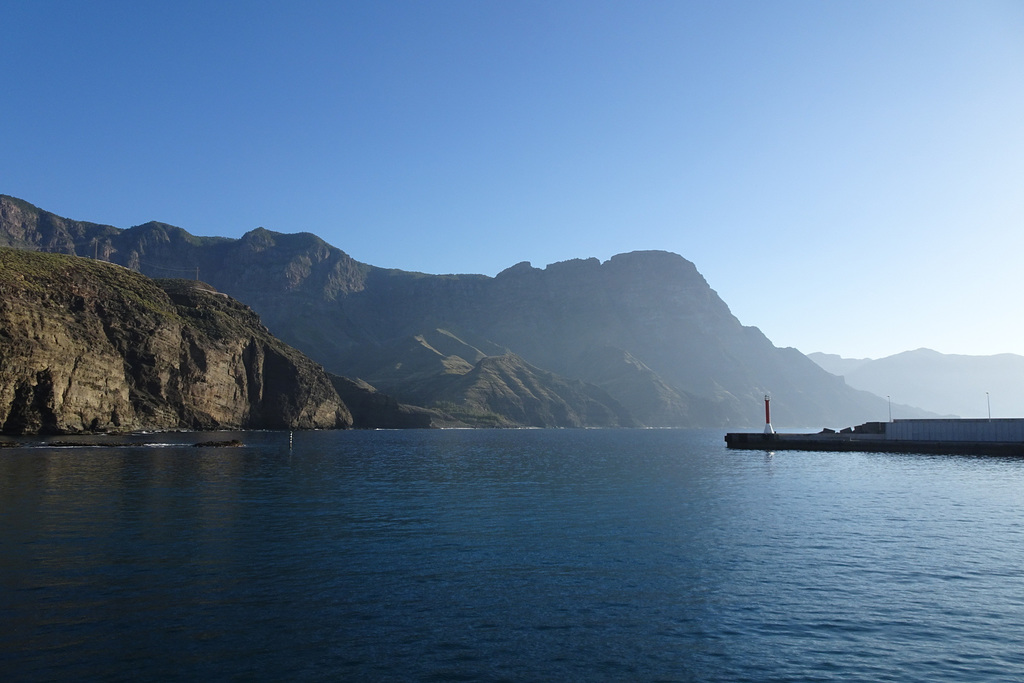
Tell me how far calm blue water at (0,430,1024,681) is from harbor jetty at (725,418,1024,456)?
8127 cm

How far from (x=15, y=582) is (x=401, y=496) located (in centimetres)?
3023

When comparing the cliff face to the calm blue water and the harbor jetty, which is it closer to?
the calm blue water

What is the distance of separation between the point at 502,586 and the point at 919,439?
130052 mm

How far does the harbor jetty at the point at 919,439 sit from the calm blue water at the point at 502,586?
81266mm

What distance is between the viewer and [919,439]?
126m

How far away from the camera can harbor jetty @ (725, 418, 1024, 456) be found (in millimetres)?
115812

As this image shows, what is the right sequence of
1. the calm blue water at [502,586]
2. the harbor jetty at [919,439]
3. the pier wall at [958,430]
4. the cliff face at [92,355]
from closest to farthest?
1. the calm blue water at [502,586]
2. the harbor jetty at [919,439]
3. the pier wall at [958,430]
4. the cliff face at [92,355]

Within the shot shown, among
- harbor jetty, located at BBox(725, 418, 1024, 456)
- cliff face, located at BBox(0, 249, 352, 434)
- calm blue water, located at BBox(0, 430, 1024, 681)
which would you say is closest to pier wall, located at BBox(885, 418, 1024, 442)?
harbor jetty, located at BBox(725, 418, 1024, 456)

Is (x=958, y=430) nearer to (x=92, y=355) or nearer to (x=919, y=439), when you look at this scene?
(x=919, y=439)

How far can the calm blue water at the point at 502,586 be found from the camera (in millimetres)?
18266

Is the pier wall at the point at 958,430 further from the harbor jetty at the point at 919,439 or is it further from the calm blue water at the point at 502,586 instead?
the calm blue water at the point at 502,586

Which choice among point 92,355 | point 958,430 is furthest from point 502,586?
point 92,355

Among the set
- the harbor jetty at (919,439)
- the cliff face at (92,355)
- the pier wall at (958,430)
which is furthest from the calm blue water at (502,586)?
the cliff face at (92,355)

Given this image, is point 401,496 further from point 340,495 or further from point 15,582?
point 15,582
